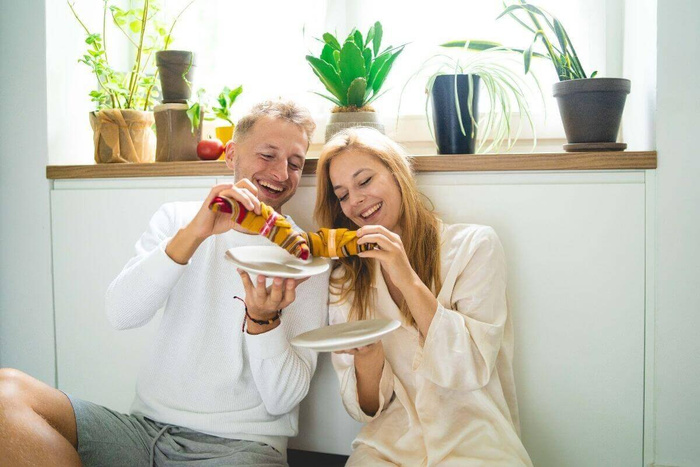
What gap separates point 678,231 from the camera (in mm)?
1553

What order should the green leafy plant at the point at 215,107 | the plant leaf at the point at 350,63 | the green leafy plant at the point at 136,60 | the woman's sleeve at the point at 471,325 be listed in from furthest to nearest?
the green leafy plant at the point at 136,60 < the green leafy plant at the point at 215,107 < the plant leaf at the point at 350,63 < the woman's sleeve at the point at 471,325

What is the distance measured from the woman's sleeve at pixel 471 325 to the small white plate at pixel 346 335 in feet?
0.50

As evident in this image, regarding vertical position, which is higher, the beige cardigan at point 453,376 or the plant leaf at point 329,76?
the plant leaf at point 329,76

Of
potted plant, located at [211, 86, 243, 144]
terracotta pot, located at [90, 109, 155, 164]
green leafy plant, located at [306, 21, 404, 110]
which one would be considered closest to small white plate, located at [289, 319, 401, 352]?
green leafy plant, located at [306, 21, 404, 110]

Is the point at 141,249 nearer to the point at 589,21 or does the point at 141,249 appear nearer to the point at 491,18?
the point at 491,18

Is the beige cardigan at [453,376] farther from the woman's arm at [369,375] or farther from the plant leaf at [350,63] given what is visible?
the plant leaf at [350,63]

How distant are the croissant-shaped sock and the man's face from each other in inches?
10.1

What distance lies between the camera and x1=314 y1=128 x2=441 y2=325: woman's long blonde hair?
158 centimetres

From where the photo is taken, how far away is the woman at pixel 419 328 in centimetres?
145

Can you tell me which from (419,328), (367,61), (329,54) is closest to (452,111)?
(367,61)

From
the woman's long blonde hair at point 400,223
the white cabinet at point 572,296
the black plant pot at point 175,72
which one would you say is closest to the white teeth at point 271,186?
the woman's long blonde hair at point 400,223

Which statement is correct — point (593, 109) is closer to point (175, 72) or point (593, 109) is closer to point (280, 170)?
point (280, 170)

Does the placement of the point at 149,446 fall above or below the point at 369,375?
below

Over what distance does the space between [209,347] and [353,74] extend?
0.79m
